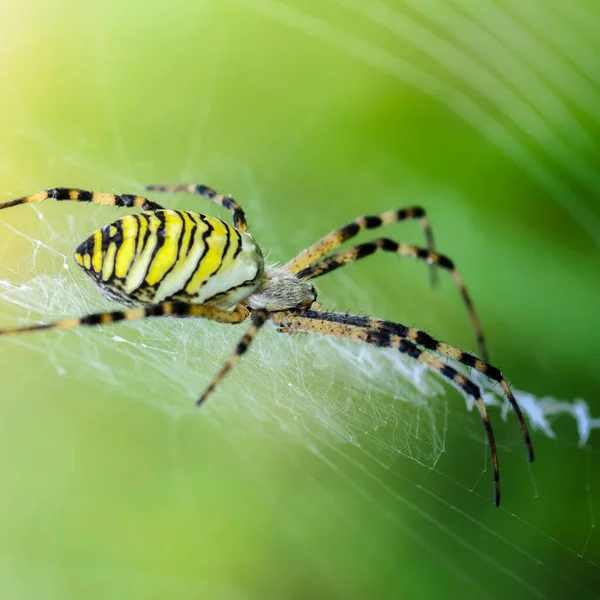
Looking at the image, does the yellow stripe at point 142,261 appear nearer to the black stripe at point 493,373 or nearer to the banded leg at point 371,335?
the banded leg at point 371,335

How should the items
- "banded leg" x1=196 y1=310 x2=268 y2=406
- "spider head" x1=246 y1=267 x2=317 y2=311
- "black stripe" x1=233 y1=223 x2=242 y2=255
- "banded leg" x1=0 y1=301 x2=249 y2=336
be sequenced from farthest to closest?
"spider head" x1=246 y1=267 x2=317 y2=311
"black stripe" x1=233 y1=223 x2=242 y2=255
"banded leg" x1=196 y1=310 x2=268 y2=406
"banded leg" x1=0 y1=301 x2=249 y2=336

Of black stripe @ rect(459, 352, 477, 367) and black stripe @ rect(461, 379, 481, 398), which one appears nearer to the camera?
black stripe @ rect(461, 379, 481, 398)

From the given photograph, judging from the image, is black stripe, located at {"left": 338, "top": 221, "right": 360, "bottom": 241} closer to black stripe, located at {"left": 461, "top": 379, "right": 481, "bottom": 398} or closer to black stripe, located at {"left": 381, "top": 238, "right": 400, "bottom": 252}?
black stripe, located at {"left": 381, "top": 238, "right": 400, "bottom": 252}

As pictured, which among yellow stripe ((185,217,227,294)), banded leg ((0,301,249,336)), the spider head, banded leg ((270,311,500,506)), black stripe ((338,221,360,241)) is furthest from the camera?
black stripe ((338,221,360,241))

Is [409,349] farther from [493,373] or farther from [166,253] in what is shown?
[166,253]

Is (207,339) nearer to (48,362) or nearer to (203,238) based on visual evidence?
(203,238)

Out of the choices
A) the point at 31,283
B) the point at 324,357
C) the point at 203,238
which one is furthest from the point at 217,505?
the point at 203,238

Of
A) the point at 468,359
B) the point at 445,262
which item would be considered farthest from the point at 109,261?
the point at 445,262

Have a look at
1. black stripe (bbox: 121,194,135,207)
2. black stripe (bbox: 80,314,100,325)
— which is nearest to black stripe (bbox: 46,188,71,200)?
black stripe (bbox: 121,194,135,207)
